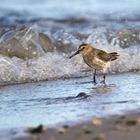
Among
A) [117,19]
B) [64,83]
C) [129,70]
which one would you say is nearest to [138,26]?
[117,19]

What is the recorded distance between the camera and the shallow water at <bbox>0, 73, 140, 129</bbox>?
6.58 meters

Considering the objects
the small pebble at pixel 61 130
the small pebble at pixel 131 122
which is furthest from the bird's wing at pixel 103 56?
the small pebble at pixel 61 130

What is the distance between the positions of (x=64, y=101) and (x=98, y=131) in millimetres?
1818

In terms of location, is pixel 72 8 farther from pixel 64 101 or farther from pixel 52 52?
pixel 64 101

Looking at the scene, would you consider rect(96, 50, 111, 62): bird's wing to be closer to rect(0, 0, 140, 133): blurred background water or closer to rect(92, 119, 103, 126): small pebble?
rect(0, 0, 140, 133): blurred background water

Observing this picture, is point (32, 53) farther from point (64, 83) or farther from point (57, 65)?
point (64, 83)

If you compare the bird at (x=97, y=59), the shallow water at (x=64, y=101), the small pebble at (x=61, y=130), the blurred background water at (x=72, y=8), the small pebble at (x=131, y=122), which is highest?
the blurred background water at (x=72, y=8)

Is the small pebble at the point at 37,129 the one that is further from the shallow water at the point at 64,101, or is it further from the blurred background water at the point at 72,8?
the blurred background water at the point at 72,8

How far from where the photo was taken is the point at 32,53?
10.8 metres

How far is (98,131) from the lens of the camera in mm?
5777

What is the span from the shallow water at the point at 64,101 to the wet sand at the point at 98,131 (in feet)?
0.84

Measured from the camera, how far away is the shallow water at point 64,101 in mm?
6582

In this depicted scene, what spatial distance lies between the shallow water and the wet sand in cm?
26

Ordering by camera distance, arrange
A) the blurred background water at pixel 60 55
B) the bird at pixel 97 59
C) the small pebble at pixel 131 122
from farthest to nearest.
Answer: the bird at pixel 97 59 < the blurred background water at pixel 60 55 < the small pebble at pixel 131 122
